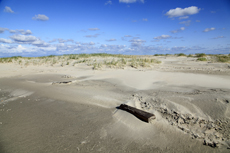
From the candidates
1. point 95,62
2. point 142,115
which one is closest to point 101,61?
point 95,62

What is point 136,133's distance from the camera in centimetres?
250

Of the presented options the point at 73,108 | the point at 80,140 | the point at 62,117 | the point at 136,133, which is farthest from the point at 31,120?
the point at 136,133

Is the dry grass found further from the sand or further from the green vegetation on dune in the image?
the sand

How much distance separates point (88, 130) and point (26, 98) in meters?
3.13

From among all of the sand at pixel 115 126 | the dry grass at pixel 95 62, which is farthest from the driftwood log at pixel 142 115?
the dry grass at pixel 95 62

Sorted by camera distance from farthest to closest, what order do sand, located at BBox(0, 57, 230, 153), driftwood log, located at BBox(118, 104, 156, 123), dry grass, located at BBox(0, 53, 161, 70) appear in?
dry grass, located at BBox(0, 53, 161, 70), driftwood log, located at BBox(118, 104, 156, 123), sand, located at BBox(0, 57, 230, 153)

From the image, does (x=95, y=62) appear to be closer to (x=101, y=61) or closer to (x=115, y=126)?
(x=101, y=61)

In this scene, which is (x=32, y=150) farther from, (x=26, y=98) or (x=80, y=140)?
(x=26, y=98)

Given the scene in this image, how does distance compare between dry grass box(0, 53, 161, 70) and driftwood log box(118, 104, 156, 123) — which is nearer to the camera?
driftwood log box(118, 104, 156, 123)

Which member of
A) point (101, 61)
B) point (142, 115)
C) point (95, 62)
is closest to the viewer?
point (142, 115)

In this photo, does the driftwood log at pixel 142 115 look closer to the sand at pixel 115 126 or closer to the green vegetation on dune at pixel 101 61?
the sand at pixel 115 126

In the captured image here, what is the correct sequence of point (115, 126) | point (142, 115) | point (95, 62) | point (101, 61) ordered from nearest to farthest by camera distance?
1. point (115, 126)
2. point (142, 115)
3. point (95, 62)
4. point (101, 61)

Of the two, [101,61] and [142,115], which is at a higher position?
[101,61]

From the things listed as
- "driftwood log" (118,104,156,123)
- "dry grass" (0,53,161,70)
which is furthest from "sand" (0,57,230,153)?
"dry grass" (0,53,161,70)
